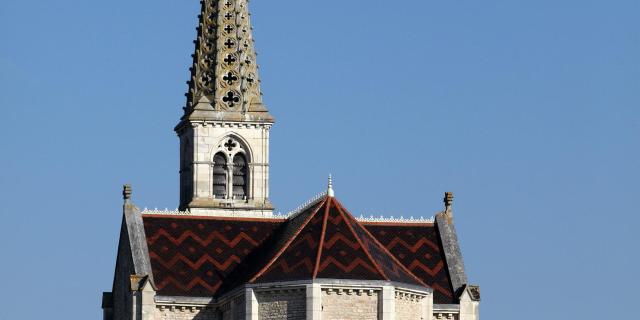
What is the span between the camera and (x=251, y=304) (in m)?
129

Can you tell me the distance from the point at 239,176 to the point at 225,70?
4648 millimetres

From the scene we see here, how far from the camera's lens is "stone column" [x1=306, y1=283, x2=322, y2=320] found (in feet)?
418

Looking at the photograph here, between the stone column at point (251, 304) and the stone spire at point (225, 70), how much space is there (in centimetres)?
1532

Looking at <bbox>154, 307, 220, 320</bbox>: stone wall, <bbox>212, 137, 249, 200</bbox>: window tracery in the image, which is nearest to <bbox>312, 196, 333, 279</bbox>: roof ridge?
<bbox>154, 307, 220, 320</bbox>: stone wall

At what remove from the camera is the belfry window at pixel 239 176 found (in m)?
143

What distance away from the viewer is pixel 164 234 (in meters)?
136

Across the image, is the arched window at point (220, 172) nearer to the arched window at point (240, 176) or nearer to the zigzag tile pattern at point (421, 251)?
the arched window at point (240, 176)

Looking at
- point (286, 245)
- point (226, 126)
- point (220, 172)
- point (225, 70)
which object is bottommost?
point (286, 245)

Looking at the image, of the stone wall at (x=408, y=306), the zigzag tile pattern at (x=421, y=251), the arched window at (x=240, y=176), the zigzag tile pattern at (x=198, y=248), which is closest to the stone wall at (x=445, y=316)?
the zigzag tile pattern at (x=421, y=251)

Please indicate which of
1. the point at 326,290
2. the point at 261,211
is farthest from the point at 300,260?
the point at 261,211

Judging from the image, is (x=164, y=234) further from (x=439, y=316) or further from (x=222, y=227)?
(x=439, y=316)

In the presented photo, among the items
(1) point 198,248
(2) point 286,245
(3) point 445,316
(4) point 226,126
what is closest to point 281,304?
(2) point 286,245

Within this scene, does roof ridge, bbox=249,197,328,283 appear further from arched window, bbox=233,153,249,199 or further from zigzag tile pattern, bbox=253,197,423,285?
arched window, bbox=233,153,249,199

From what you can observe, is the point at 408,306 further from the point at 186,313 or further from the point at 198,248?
the point at 198,248
